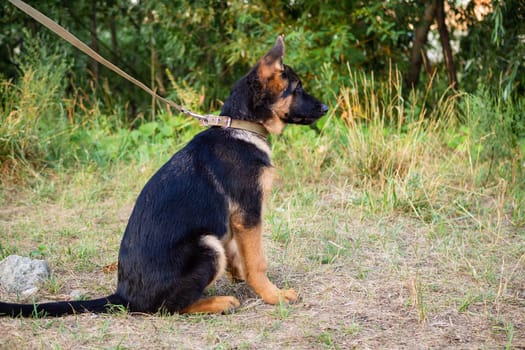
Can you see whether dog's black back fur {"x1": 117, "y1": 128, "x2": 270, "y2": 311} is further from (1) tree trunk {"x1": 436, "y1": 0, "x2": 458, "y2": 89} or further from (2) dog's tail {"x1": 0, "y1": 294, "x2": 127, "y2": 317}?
(1) tree trunk {"x1": 436, "y1": 0, "x2": 458, "y2": 89}

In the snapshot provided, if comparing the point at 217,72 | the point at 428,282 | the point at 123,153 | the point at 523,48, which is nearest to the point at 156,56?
the point at 217,72

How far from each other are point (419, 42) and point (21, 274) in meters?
6.52

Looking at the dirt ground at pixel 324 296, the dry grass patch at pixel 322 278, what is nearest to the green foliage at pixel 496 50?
the dry grass patch at pixel 322 278

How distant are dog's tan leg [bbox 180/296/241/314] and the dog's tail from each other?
39cm

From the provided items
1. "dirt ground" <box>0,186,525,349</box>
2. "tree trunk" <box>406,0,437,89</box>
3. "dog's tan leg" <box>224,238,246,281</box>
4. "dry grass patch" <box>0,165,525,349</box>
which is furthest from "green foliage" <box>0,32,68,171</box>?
"tree trunk" <box>406,0,437,89</box>

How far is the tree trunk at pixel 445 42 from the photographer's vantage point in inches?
323

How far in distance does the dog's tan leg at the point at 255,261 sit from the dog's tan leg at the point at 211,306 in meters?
0.21

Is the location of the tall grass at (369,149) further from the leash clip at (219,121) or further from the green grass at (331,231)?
the leash clip at (219,121)

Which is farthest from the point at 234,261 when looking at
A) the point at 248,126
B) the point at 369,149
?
the point at 369,149

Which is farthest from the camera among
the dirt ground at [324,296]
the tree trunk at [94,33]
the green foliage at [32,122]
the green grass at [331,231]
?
the tree trunk at [94,33]

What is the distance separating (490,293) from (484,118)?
2735 millimetres

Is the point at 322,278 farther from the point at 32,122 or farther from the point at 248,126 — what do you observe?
the point at 32,122

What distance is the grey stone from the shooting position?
3887 millimetres

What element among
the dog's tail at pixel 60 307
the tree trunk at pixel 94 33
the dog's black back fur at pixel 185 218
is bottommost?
the dog's tail at pixel 60 307
